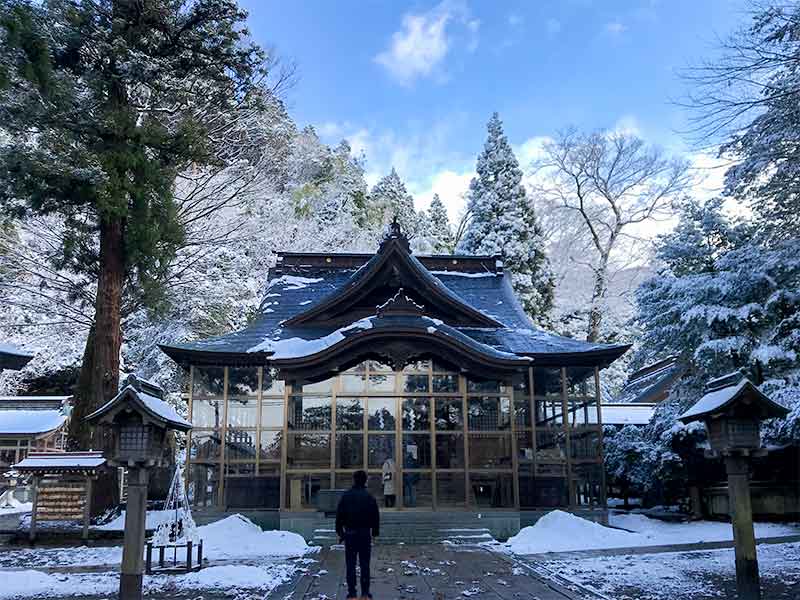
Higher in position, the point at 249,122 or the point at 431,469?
the point at 249,122

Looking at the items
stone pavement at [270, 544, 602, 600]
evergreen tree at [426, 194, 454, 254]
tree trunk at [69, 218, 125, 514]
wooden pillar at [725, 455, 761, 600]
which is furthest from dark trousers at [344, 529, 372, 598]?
evergreen tree at [426, 194, 454, 254]

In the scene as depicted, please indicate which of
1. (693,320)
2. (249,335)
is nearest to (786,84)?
(693,320)

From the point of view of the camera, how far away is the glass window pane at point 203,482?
15539mm

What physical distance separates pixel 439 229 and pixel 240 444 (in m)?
28.7

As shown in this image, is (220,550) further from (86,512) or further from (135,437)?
(135,437)

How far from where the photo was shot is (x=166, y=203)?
16.1 meters

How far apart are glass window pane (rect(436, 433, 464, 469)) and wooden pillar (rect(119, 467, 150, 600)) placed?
8453mm

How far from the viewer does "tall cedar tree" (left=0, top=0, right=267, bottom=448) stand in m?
14.5

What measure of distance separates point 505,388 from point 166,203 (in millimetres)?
9353

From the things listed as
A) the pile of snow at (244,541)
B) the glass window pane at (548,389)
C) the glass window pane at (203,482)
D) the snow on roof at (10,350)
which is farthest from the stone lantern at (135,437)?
the glass window pane at (548,389)

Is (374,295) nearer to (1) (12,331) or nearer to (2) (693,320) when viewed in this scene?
(2) (693,320)

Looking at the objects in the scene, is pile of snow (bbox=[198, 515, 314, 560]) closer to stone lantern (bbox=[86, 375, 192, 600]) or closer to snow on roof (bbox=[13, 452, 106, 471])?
snow on roof (bbox=[13, 452, 106, 471])

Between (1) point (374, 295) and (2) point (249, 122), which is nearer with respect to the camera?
(1) point (374, 295)

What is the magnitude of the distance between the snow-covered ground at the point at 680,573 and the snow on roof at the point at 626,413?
30.8 ft
